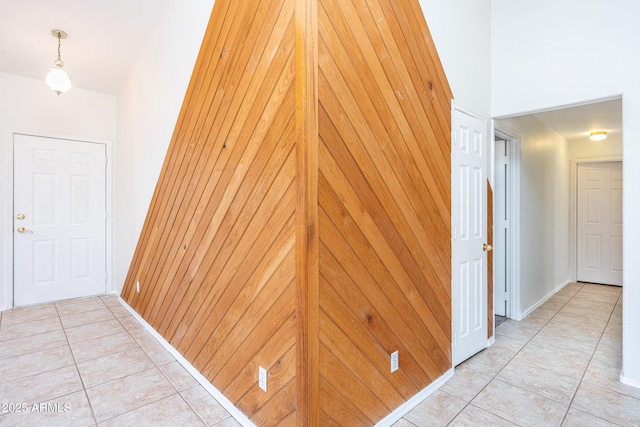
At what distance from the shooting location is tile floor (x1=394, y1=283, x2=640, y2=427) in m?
1.87

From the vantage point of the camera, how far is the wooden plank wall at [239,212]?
5.00ft

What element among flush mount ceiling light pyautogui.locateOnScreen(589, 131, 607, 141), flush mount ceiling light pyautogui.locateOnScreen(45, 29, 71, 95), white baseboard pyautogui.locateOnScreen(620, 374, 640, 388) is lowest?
white baseboard pyautogui.locateOnScreen(620, 374, 640, 388)

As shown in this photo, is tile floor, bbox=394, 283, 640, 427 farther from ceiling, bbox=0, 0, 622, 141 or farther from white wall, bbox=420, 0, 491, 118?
ceiling, bbox=0, 0, 622, 141

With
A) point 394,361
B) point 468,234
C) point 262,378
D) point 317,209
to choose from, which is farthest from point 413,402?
point 317,209

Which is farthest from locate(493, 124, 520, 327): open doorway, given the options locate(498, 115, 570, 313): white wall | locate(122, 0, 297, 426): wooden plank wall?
locate(122, 0, 297, 426): wooden plank wall

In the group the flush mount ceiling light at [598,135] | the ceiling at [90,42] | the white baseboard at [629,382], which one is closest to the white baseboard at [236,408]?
the white baseboard at [629,382]

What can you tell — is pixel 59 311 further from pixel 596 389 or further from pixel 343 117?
pixel 596 389

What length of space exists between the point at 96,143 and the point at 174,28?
2.50 m

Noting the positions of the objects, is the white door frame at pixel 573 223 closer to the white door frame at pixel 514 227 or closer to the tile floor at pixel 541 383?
the tile floor at pixel 541 383

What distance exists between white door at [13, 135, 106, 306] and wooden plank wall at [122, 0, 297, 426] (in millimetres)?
2407

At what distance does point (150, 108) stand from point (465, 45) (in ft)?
9.73

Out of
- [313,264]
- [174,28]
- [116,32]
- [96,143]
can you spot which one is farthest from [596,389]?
[96,143]

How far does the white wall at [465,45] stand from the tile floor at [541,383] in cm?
205

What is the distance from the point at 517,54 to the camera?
278 cm
